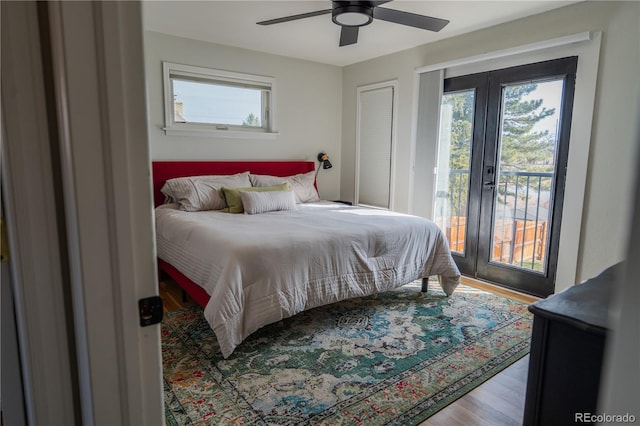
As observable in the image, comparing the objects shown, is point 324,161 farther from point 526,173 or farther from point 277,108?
point 526,173

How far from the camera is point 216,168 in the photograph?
4.09m

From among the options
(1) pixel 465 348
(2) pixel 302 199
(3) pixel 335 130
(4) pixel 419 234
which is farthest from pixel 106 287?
(3) pixel 335 130

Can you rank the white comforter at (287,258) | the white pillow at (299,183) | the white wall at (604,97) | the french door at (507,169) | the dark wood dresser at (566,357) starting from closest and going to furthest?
the dark wood dresser at (566,357), the white comforter at (287,258), the white wall at (604,97), the french door at (507,169), the white pillow at (299,183)

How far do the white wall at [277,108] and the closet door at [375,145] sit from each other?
1.31ft

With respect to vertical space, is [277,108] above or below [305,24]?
below

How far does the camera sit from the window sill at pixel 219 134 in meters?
3.88

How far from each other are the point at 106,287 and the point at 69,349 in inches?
7.2

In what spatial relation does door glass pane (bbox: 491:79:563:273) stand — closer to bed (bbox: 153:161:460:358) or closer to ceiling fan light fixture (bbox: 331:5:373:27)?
bed (bbox: 153:161:460:358)

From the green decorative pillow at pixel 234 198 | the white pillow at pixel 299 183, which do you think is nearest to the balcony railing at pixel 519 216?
the white pillow at pixel 299 183

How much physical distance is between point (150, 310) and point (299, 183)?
370 centimetres

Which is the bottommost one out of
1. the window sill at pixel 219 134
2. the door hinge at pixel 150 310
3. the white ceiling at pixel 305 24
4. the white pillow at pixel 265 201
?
the white pillow at pixel 265 201

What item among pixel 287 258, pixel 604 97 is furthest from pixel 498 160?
pixel 287 258

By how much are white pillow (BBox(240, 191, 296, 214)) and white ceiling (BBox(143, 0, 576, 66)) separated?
5.08ft

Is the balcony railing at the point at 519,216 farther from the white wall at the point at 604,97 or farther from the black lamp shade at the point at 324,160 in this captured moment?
Result: the black lamp shade at the point at 324,160
